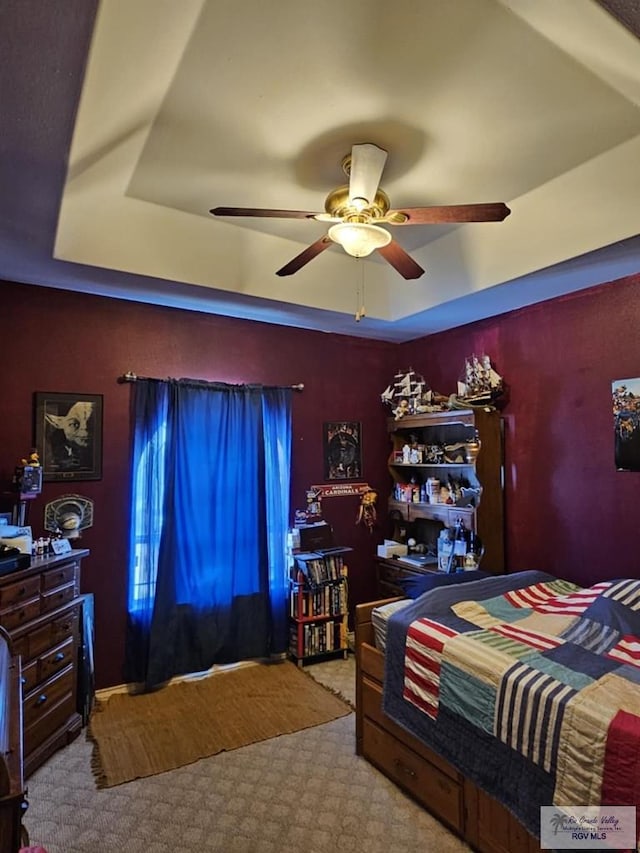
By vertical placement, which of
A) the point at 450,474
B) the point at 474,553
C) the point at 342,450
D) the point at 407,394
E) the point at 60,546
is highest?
the point at 407,394

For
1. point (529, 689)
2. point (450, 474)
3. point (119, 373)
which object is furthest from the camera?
point (450, 474)

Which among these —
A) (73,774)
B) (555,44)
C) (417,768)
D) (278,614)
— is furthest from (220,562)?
(555,44)

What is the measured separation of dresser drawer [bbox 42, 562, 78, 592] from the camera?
258 cm

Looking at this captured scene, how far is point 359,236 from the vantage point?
79.0 inches

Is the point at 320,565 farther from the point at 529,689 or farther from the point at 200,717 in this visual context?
the point at 529,689

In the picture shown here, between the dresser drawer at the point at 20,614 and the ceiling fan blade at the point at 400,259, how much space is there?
2.47m

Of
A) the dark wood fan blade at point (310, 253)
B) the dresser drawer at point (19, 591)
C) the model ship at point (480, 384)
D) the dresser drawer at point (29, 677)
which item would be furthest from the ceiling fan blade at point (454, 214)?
the dresser drawer at point (29, 677)

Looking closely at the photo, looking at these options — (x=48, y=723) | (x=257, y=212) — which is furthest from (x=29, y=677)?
(x=257, y=212)

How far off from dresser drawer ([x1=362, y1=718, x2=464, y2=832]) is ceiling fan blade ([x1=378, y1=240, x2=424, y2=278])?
222 cm

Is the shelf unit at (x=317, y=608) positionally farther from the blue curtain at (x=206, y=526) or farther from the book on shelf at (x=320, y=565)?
the blue curtain at (x=206, y=526)

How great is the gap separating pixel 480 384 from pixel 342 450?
1278mm

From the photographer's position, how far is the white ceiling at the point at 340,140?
154 centimetres

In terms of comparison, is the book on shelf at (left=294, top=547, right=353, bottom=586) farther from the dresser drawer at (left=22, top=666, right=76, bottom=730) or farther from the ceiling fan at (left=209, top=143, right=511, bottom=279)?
the ceiling fan at (left=209, top=143, right=511, bottom=279)

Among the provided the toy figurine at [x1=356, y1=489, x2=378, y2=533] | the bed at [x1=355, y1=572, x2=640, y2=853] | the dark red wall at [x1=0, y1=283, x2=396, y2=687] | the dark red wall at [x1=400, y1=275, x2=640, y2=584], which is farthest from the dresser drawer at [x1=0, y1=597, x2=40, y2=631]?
the dark red wall at [x1=400, y1=275, x2=640, y2=584]
